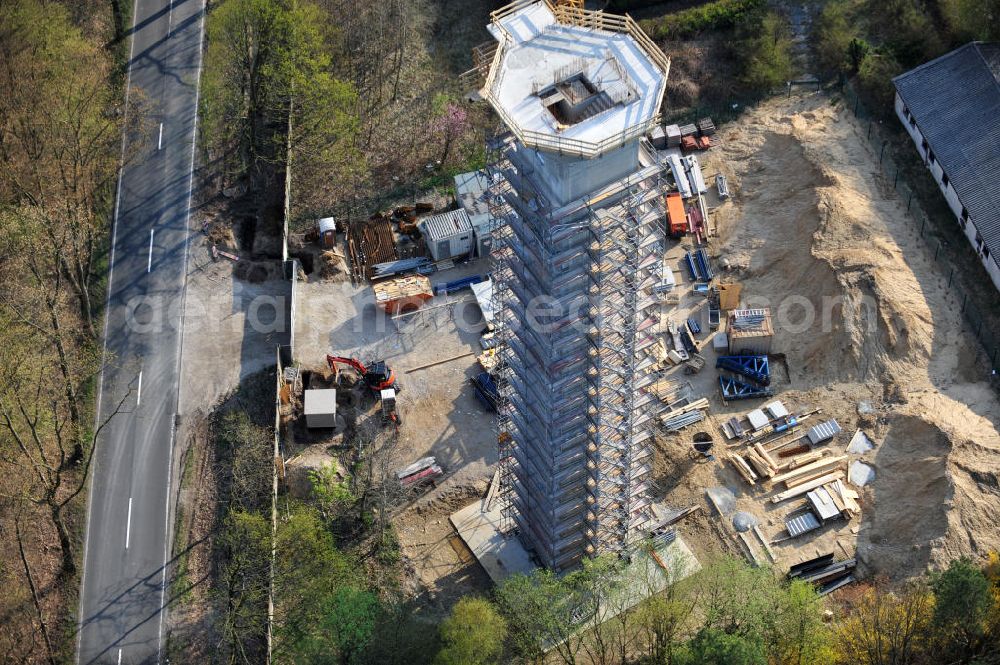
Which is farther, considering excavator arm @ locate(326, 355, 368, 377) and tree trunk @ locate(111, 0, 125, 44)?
tree trunk @ locate(111, 0, 125, 44)

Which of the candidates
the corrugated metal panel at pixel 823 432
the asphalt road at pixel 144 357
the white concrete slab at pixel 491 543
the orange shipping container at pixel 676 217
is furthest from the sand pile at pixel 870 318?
the asphalt road at pixel 144 357

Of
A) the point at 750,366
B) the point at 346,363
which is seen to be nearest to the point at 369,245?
the point at 346,363

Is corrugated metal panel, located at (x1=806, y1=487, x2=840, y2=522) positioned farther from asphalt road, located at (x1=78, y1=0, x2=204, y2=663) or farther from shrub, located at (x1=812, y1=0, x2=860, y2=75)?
asphalt road, located at (x1=78, y1=0, x2=204, y2=663)

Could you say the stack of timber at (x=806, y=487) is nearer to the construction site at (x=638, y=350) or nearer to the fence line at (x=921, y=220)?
the construction site at (x=638, y=350)

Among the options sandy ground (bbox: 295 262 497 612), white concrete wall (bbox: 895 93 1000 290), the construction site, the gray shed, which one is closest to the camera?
the construction site

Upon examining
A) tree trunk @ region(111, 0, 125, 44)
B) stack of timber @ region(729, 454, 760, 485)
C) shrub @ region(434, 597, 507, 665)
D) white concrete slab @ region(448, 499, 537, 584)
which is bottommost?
shrub @ region(434, 597, 507, 665)

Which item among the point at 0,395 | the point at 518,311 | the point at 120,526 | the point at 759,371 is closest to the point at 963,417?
the point at 759,371

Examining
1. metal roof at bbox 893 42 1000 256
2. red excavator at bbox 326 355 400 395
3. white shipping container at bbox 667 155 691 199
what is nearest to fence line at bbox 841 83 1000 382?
metal roof at bbox 893 42 1000 256
